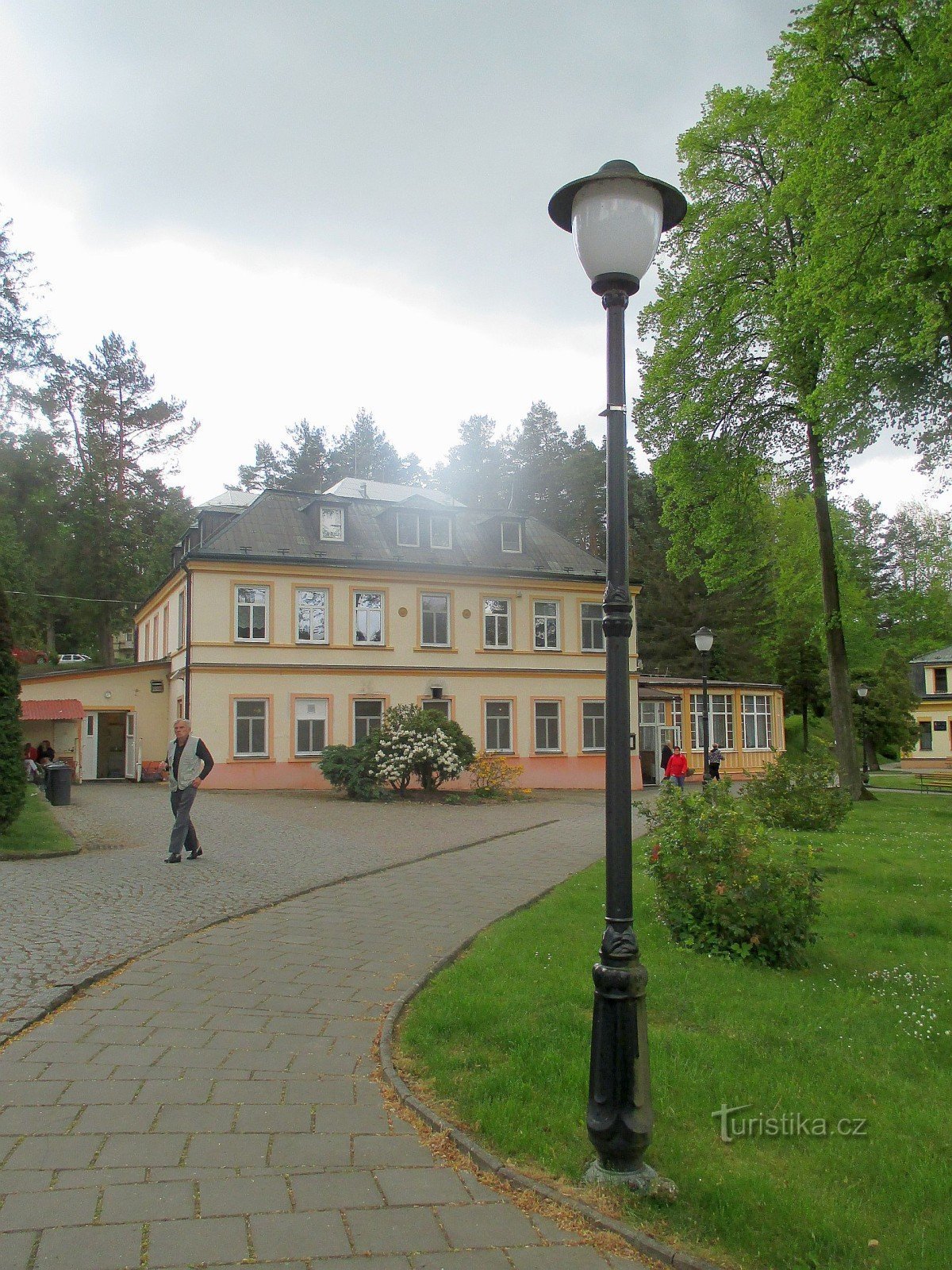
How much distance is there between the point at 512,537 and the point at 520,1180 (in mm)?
34138

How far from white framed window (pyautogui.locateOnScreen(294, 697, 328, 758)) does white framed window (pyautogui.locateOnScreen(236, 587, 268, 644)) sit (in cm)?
253

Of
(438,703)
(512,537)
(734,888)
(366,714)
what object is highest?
(512,537)

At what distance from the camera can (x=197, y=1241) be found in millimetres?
3250

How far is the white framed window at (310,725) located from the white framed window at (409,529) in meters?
6.82

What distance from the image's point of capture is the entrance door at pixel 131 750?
3448 centimetres

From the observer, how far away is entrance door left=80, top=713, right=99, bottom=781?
115ft

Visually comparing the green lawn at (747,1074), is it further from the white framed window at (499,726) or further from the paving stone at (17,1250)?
the white framed window at (499,726)

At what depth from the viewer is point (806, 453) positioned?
26828 mm

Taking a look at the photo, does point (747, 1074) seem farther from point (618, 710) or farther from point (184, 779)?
point (184, 779)

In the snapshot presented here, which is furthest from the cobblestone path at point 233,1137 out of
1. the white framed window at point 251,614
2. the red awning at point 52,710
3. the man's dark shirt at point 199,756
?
the red awning at point 52,710

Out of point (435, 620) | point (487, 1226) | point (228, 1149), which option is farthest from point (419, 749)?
point (487, 1226)

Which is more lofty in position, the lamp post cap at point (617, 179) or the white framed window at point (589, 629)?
the white framed window at point (589, 629)

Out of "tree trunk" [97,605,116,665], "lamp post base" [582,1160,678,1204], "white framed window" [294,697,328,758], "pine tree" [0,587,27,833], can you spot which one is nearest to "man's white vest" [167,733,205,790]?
"pine tree" [0,587,27,833]

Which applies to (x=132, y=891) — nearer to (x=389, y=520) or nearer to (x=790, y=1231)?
(x=790, y=1231)
